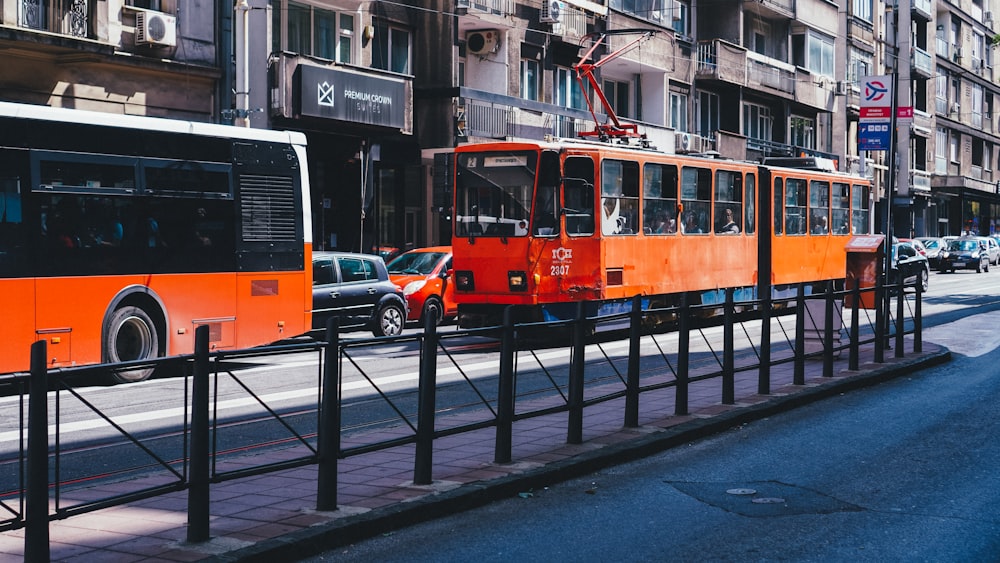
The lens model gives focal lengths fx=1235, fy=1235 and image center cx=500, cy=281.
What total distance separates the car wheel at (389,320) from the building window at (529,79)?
1320 centimetres

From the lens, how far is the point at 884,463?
30.8 feet

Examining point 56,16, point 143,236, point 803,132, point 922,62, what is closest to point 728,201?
point 143,236

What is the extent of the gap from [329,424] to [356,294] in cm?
1326

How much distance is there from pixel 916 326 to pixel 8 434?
14.4 metres

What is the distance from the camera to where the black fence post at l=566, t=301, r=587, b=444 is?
9.42 metres

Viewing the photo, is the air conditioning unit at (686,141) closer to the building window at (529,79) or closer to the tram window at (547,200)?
the building window at (529,79)

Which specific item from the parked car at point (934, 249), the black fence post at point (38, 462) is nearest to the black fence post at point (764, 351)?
the black fence post at point (38, 462)

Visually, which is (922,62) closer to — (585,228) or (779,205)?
(779,205)

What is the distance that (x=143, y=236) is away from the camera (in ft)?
48.2

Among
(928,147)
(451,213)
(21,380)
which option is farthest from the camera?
(928,147)

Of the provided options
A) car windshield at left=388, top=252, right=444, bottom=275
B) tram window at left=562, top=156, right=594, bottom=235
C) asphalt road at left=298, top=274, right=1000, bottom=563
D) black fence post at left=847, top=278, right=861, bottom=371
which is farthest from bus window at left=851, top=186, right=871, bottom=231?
asphalt road at left=298, top=274, right=1000, bottom=563

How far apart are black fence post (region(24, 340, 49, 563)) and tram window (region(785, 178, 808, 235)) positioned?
71.6 ft

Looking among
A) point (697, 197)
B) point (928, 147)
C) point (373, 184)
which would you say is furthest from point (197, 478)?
point (928, 147)

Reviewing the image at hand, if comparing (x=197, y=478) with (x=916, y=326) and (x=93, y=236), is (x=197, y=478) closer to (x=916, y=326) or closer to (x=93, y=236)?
(x=93, y=236)
